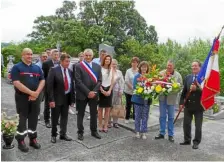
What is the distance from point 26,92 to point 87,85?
123 centimetres

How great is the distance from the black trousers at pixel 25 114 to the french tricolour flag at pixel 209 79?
10.0 feet

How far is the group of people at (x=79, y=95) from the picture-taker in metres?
4.99

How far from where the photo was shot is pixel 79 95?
18.4 feet

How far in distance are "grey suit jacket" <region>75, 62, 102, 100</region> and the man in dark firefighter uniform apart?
2.34 ft

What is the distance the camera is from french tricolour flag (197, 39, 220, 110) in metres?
5.44

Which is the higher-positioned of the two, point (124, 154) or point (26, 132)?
point (26, 132)

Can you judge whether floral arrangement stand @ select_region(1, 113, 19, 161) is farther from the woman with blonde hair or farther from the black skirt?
the woman with blonde hair

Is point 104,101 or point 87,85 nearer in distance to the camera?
point 87,85

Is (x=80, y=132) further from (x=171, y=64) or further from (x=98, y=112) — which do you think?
(x=171, y=64)

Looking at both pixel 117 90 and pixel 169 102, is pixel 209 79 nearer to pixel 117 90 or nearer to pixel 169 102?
pixel 169 102

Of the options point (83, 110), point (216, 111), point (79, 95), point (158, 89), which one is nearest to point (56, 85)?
point (79, 95)

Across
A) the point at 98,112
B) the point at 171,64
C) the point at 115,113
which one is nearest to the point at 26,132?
the point at 98,112

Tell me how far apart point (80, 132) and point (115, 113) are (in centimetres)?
112

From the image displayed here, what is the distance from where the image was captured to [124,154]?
5.16 metres
